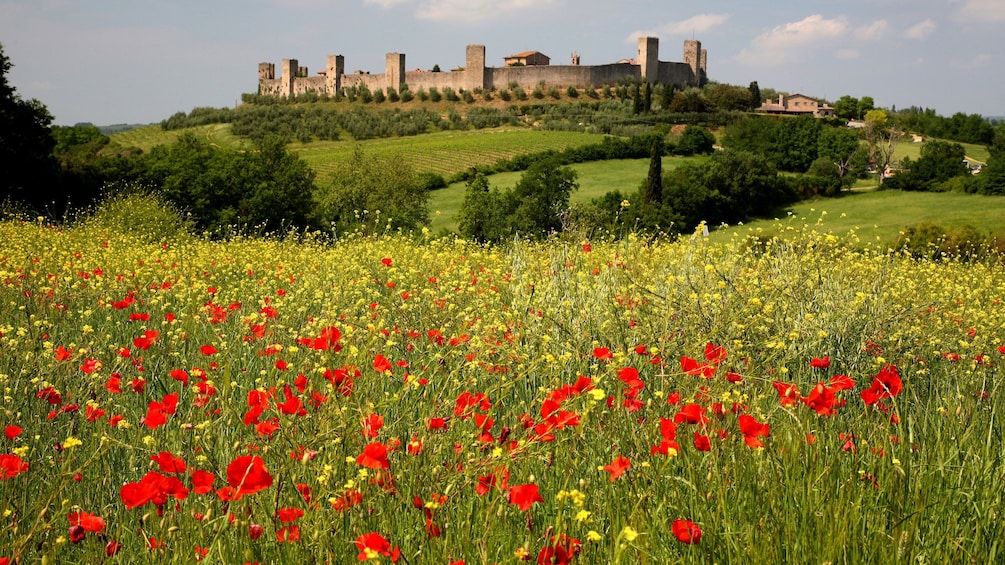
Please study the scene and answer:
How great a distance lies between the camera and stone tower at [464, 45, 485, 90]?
100m

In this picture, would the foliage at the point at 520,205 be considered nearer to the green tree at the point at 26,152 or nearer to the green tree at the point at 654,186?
the green tree at the point at 654,186

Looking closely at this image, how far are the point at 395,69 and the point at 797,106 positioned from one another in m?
54.7

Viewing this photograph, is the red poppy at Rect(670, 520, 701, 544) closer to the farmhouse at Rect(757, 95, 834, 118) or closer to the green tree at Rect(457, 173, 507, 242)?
the green tree at Rect(457, 173, 507, 242)

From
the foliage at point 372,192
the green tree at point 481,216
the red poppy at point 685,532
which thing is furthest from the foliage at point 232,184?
the red poppy at point 685,532

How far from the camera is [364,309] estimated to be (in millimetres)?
5516

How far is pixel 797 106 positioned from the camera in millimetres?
101562

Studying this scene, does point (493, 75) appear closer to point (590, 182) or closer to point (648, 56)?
point (648, 56)

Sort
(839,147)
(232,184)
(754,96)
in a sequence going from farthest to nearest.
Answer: (754,96)
(839,147)
(232,184)

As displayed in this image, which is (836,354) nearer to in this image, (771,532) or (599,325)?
(599,325)

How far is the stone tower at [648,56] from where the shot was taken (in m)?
102

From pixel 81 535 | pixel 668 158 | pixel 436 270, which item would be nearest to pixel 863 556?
pixel 81 535

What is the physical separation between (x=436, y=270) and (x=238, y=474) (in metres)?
6.43

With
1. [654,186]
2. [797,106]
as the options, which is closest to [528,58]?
[797,106]

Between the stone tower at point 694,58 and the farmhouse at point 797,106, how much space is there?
1201 centimetres
